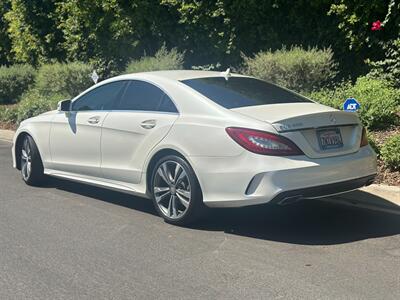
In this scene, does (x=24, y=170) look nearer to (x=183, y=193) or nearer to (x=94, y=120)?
(x=94, y=120)

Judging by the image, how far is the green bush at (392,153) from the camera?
23.6 ft

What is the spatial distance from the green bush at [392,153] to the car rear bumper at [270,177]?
1.62m

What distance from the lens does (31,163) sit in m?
8.03

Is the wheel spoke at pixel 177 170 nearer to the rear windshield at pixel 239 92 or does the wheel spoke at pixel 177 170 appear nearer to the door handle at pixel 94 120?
the rear windshield at pixel 239 92

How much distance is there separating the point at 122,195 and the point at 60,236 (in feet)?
6.01

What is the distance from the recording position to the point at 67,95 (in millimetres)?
15469

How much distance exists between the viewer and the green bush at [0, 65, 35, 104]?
19.1 meters

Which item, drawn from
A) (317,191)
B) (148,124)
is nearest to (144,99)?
(148,124)

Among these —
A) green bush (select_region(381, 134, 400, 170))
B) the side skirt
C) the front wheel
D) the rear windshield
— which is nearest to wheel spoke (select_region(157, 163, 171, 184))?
the front wheel

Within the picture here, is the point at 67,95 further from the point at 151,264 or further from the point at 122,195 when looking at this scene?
the point at 151,264

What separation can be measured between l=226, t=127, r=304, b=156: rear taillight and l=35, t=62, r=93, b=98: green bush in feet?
35.4

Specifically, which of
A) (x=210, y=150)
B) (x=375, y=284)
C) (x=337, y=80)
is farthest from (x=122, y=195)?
(x=337, y=80)

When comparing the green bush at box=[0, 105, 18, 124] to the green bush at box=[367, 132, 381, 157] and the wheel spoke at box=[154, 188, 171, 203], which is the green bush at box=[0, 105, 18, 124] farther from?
the wheel spoke at box=[154, 188, 171, 203]

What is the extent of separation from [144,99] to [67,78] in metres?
9.48
